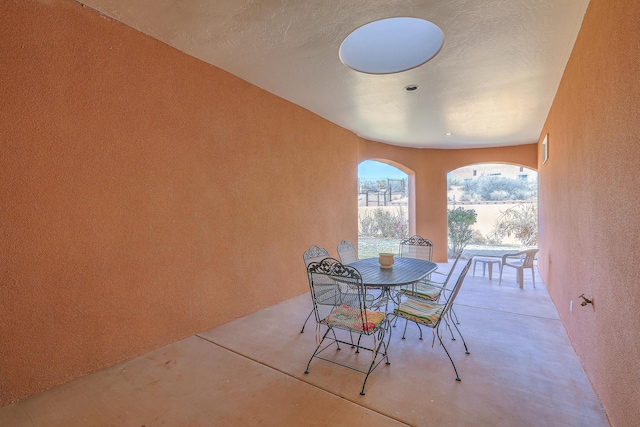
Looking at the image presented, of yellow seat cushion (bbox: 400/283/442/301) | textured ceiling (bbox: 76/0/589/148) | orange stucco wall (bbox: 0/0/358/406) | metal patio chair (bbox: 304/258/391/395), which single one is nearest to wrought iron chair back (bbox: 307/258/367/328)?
metal patio chair (bbox: 304/258/391/395)

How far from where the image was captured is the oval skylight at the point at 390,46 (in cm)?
262

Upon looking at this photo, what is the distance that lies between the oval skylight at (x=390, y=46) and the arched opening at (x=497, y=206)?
16.6 ft

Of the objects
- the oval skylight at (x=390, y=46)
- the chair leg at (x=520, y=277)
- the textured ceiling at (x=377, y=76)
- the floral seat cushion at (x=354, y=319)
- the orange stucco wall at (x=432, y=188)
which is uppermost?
the oval skylight at (x=390, y=46)

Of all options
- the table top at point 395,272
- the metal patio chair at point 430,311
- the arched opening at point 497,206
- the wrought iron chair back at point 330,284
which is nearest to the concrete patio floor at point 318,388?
the metal patio chair at point 430,311

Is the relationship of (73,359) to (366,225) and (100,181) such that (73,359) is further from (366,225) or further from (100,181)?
(366,225)

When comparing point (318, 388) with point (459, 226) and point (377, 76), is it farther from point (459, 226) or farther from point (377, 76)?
point (459, 226)

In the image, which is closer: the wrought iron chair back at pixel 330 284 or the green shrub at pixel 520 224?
the wrought iron chair back at pixel 330 284

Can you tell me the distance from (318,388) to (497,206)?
8.64m

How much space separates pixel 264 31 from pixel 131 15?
99cm

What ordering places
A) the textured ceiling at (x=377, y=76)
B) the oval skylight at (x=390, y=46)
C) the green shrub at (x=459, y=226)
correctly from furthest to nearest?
the green shrub at (x=459, y=226) → the oval skylight at (x=390, y=46) → the textured ceiling at (x=377, y=76)

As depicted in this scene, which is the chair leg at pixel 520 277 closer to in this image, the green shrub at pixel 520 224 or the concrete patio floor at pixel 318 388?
the concrete patio floor at pixel 318 388

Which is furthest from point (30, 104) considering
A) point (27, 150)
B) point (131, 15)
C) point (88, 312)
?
point (88, 312)

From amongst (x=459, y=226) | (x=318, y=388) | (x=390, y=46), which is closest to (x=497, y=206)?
(x=459, y=226)

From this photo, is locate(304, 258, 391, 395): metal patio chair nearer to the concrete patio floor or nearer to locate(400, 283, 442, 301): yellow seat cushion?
the concrete patio floor
